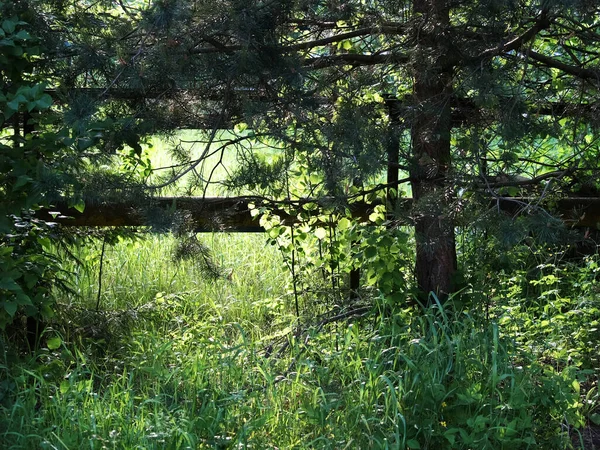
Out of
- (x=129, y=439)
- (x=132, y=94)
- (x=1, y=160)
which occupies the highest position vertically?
(x=132, y=94)

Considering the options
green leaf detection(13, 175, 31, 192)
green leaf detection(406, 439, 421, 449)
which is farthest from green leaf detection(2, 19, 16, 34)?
green leaf detection(406, 439, 421, 449)

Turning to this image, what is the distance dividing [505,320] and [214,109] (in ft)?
6.75

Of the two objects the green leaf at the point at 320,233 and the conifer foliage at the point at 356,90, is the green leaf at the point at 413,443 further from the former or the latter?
the green leaf at the point at 320,233

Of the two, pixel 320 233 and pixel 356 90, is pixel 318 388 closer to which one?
pixel 320 233

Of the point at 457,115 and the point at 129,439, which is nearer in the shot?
the point at 129,439

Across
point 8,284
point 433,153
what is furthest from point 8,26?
point 433,153

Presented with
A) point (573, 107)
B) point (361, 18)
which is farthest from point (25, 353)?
point (573, 107)

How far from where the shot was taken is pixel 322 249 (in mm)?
5340

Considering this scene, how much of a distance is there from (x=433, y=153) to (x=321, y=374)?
55.5 inches

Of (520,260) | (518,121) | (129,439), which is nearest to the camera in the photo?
(129,439)

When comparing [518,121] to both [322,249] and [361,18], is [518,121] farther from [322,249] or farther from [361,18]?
[322,249]

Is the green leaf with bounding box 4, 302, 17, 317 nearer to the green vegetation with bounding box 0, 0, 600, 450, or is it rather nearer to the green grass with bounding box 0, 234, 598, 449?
the green vegetation with bounding box 0, 0, 600, 450

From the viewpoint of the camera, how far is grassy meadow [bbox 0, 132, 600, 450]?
145 inches

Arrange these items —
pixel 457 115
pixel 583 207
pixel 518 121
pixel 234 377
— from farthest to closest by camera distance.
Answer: pixel 583 207 < pixel 457 115 < pixel 234 377 < pixel 518 121
